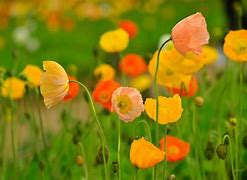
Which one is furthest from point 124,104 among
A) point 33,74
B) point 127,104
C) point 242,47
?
point 33,74

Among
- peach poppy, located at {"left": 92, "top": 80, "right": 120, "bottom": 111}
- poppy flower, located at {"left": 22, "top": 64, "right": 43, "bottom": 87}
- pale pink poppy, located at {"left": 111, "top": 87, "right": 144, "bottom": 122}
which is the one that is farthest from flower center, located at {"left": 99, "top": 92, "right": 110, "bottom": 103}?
poppy flower, located at {"left": 22, "top": 64, "right": 43, "bottom": 87}

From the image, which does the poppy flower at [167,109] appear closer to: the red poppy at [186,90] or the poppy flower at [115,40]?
the red poppy at [186,90]

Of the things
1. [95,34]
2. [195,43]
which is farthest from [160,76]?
[95,34]

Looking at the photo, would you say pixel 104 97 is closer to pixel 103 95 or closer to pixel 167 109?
pixel 103 95

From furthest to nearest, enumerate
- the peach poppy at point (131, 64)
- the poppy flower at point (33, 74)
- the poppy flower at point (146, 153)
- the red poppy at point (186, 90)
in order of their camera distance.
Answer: the peach poppy at point (131, 64) < the poppy flower at point (33, 74) < the red poppy at point (186, 90) < the poppy flower at point (146, 153)

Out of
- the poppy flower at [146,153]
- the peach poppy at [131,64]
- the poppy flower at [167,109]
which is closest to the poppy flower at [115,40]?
the peach poppy at [131,64]

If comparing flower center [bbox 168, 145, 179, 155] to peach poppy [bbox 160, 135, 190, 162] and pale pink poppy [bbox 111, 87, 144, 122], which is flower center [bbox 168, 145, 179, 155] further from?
pale pink poppy [bbox 111, 87, 144, 122]
